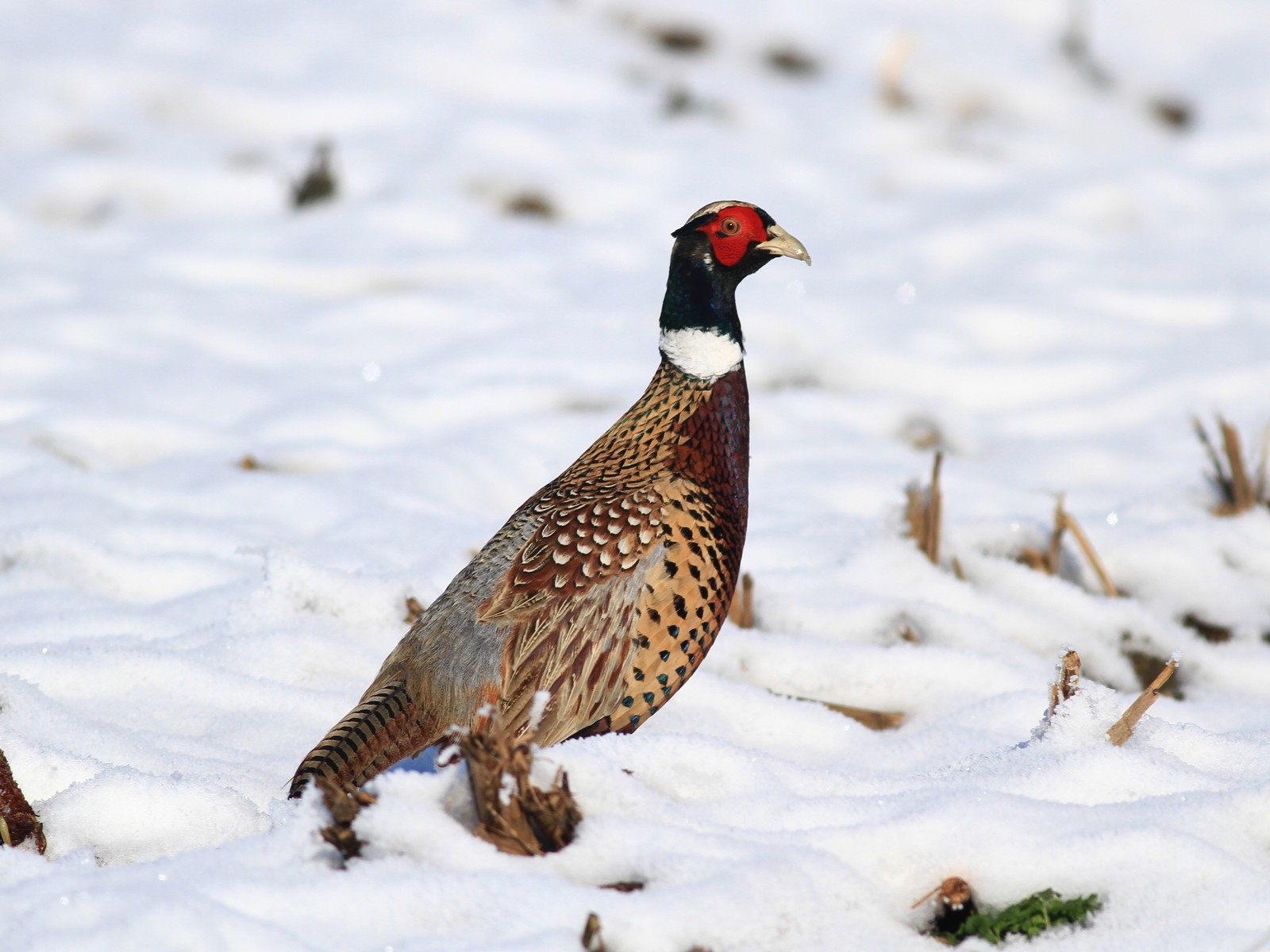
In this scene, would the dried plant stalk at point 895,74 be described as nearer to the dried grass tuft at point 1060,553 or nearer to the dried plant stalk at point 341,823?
the dried grass tuft at point 1060,553

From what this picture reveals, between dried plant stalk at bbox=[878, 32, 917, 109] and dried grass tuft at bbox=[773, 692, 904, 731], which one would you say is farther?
dried plant stalk at bbox=[878, 32, 917, 109]

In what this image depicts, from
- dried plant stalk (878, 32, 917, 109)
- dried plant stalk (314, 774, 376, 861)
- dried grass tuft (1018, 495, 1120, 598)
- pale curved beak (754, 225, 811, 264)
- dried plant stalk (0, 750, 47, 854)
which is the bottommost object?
dried plant stalk (0, 750, 47, 854)

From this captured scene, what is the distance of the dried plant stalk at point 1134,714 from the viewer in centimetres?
232

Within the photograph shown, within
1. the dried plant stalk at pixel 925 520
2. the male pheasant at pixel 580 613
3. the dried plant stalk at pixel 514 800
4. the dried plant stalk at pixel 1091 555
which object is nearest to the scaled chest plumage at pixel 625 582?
the male pheasant at pixel 580 613

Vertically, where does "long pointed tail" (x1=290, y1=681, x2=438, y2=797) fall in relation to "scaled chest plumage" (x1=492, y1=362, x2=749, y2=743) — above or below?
below

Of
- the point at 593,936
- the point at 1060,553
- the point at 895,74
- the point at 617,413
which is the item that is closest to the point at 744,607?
the point at 1060,553

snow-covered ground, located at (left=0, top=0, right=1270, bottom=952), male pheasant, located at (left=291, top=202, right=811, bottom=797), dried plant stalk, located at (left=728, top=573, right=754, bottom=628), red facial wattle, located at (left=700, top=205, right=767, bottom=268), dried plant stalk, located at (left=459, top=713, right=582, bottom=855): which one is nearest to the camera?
dried plant stalk, located at (left=459, top=713, right=582, bottom=855)

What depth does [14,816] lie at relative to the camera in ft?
7.57

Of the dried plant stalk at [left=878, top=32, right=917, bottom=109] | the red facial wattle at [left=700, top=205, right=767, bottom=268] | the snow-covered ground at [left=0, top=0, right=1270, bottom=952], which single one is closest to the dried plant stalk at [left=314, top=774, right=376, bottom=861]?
the snow-covered ground at [left=0, top=0, right=1270, bottom=952]

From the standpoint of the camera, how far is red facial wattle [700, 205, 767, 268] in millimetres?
3168

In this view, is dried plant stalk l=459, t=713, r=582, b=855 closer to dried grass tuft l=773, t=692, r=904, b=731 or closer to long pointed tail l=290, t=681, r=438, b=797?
long pointed tail l=290, t=681, r=438, b=797

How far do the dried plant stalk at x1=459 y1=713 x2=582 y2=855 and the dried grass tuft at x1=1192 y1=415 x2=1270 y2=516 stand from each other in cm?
295

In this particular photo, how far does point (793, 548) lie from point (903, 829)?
2099 mm

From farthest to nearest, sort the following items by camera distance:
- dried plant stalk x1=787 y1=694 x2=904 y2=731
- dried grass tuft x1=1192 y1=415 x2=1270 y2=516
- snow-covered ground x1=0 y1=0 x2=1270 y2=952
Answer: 1. dried grass tuft x1=1192 y1=415 x2=1270 y2=516
2. dried plant stalk x1=787 y1=694 x2=904 y2=731
3. snow-covered ground x1=0 y1=0 x2=1270 y2=952
